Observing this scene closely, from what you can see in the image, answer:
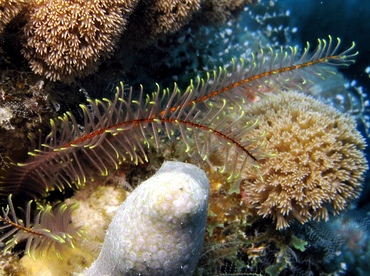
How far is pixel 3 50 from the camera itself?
2.72m

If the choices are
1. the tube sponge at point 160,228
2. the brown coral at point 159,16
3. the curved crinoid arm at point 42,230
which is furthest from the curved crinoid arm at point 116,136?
the brown coral at point 159,16

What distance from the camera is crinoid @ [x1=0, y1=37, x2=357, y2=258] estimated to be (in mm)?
2568

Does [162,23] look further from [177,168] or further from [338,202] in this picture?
[338,202]

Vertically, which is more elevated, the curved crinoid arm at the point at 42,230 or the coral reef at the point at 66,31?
the coral reef at the point at 66,31

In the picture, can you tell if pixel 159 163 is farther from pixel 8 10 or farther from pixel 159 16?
pixel 8 10

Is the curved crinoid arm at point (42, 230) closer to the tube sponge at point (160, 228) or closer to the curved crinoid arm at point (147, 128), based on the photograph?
the curved crinoid arm at point (147, 128)

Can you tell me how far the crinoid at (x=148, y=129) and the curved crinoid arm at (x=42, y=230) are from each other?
356 millimetres

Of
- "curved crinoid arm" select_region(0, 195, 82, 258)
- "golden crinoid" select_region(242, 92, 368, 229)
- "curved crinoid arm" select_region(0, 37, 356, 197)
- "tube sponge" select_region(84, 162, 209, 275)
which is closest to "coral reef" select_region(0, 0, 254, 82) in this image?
"curved crinoid arm" select_region(0, 37, 356, 197)

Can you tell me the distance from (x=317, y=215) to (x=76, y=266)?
8.10 ft

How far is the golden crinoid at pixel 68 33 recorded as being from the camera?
2.57 meters

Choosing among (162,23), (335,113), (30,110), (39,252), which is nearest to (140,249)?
(39,252)

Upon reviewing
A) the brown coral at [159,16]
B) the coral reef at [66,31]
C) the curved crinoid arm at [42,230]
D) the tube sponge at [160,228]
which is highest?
the brown coral at [159,16]

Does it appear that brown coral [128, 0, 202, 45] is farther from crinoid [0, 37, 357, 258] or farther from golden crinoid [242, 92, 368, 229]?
golden crinoid [242, 92, 368, 229]

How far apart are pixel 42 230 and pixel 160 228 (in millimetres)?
1056
